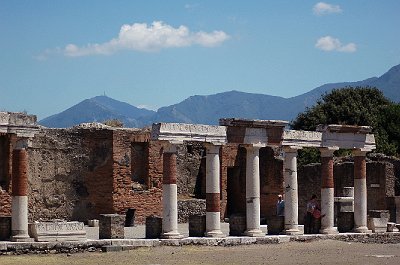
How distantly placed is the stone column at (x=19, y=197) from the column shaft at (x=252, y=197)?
25.6 ft

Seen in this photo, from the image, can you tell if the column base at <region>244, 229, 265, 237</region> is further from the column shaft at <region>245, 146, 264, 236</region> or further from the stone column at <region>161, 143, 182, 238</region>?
the stone column at <region>161, 143, 182, 238</region>

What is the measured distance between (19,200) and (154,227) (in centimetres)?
467

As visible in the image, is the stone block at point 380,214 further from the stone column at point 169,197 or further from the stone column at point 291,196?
the stone column at point 169,197

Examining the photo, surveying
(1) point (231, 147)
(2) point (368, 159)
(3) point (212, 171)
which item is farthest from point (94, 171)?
(2) point (368, 159)

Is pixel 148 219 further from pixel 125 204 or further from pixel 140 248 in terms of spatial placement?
pixel 125 204

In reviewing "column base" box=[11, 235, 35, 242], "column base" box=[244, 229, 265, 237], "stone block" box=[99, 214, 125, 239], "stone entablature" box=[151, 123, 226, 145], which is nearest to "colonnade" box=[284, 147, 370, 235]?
"column base" box=[244, 229, 265, 237]

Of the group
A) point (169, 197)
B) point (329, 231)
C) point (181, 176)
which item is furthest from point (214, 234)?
point (181, 176)

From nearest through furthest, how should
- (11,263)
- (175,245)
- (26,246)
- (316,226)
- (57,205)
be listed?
(11,263) < (26,246) < (175,245) < (316,226) < (57,205)

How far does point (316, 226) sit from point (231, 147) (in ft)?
37.5

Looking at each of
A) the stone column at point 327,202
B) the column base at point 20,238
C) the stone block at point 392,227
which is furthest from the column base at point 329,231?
the column base at point 20,238

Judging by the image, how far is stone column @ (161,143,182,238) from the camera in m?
27.8

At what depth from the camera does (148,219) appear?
2814cm

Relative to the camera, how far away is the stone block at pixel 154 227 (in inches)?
1105

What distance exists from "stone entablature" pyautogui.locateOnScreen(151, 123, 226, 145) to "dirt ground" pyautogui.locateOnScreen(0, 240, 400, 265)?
142 inches
